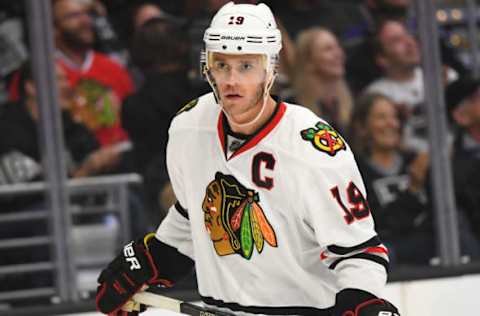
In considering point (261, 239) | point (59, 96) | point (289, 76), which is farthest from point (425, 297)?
point (261, 239)

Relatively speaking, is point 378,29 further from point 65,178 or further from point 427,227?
point 65,178

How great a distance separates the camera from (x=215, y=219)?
114 inches

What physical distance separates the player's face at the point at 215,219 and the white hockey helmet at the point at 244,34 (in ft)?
0.94

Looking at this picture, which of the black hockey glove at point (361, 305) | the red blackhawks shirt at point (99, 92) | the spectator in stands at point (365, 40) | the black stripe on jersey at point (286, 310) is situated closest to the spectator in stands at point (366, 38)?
the spectator in stands at point (365, 40)

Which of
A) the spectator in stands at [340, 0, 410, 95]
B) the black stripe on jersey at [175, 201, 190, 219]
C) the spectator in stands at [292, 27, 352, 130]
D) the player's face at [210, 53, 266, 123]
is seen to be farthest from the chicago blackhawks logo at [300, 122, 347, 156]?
the spectator in stands at [340, 0, 410, 95]

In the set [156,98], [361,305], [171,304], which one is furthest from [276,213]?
[156,98]

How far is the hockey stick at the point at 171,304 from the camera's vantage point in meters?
2.94

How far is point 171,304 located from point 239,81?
617 mm

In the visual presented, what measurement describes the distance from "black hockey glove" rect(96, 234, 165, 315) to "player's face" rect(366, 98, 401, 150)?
206 cm

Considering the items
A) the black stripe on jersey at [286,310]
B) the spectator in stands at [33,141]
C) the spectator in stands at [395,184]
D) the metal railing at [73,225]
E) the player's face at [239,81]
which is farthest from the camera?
the spectator in stands at [395,184]

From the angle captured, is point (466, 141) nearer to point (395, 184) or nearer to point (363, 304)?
point (395, 184)

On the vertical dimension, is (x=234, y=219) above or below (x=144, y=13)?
below

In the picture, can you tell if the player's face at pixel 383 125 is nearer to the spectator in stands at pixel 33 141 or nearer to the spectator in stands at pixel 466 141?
the spectator in stands at pixel 466 141

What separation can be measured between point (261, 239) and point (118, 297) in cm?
45
